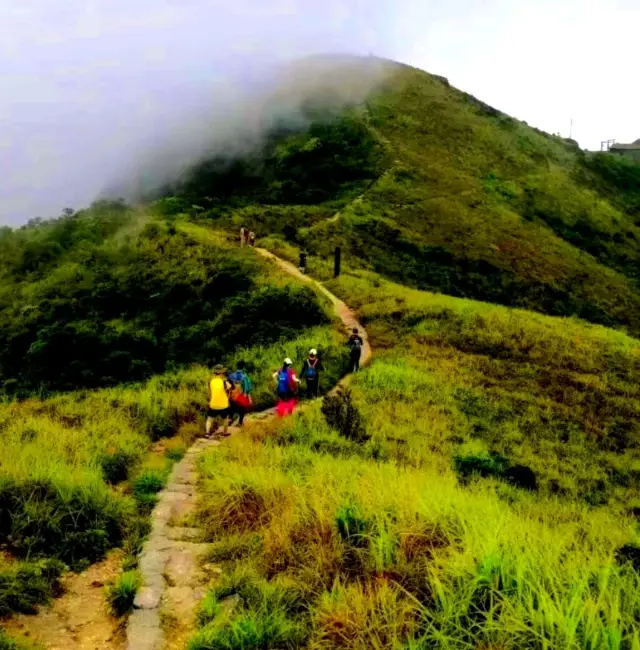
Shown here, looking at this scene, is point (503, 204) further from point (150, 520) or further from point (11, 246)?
point (150, 520)

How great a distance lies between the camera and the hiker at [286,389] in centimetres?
1557

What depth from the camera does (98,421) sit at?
46.6 feet

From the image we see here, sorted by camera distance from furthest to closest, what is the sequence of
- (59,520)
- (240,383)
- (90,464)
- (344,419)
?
(240,383), (344,419), (90,464), (59,520)

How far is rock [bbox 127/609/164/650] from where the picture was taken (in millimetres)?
6129

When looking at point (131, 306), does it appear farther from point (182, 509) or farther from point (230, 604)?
point (230, 604)

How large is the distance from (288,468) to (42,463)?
3471 mm

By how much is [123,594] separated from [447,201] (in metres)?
52.4

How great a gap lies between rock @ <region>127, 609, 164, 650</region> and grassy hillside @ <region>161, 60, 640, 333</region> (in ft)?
116

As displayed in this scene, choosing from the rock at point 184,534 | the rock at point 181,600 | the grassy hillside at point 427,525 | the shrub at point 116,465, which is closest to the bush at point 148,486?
the shrub at point 116,465

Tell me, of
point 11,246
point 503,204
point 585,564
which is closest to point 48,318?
point 11,246

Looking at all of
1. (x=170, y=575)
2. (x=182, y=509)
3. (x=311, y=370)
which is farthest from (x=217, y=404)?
(x=170, y=575)

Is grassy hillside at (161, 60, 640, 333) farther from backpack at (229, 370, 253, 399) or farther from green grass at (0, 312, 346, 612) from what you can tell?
backpack at (229, 370, 253, 399)

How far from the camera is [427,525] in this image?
6812 mm

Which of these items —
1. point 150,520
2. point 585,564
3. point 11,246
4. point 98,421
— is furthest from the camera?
point 11,246
